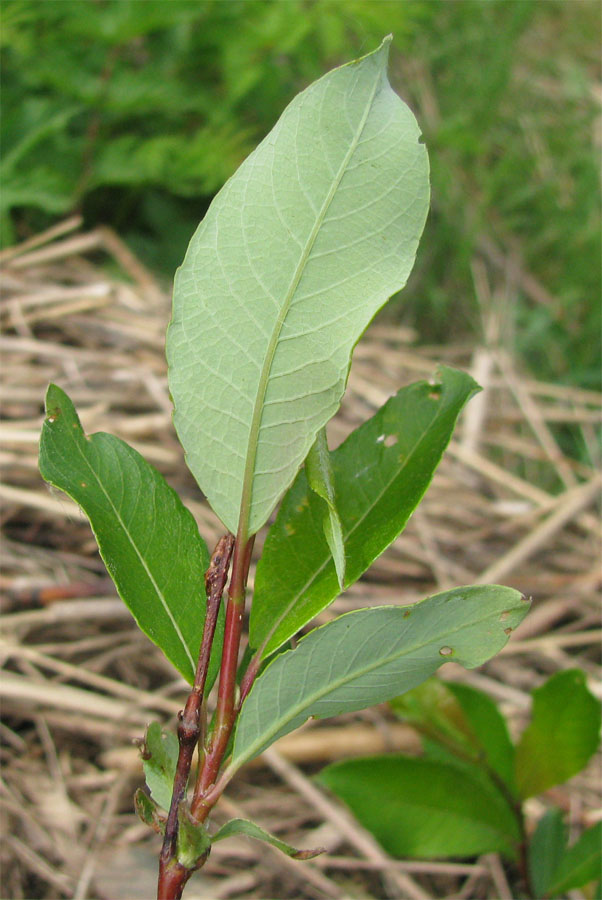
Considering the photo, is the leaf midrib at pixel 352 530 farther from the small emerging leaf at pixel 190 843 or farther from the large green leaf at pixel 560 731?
the large green leaf at pixel 560 731

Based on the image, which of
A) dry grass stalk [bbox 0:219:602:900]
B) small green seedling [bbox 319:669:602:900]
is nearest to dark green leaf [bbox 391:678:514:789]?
small green seedling [bbox 319:669:602:900]

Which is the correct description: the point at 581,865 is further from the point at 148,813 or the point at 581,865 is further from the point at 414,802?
the point at 148,813

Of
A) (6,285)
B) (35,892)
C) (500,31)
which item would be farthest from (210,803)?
(500,31)

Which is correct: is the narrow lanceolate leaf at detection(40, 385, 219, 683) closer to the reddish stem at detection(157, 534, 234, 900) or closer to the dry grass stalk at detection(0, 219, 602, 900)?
the reddish stem at detection(157, 534, 234, 900)

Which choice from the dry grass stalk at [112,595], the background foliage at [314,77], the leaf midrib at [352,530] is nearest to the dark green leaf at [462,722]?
the dry grass stalk at [112,595]

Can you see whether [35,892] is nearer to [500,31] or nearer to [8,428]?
[8,428]
